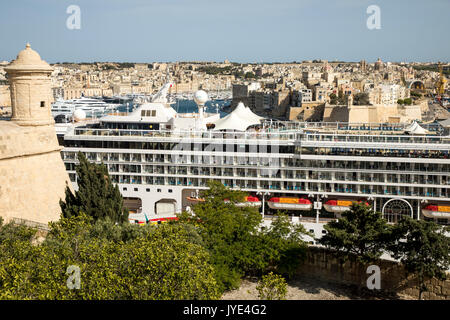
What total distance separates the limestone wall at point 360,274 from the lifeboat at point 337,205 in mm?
2980

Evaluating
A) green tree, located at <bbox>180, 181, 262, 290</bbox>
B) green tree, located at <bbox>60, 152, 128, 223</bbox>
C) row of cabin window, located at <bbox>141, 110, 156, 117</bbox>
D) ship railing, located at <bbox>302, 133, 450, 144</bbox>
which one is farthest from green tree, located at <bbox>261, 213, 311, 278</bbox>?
row of cabin window, located at <bbox>141, 110, 156, 117</bbox>

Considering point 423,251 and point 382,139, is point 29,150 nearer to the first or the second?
point 423,251

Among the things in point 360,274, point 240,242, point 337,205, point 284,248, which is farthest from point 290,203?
point 240,242

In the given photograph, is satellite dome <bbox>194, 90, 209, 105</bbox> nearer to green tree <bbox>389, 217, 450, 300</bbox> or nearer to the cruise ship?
the cruise ship

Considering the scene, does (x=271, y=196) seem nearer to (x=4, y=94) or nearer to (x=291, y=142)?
(x=291, y=142)

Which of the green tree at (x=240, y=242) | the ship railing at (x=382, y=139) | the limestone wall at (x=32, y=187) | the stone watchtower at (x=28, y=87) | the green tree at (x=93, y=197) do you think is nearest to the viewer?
the limestone wall at (x=32, y=187)

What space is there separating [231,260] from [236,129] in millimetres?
10142

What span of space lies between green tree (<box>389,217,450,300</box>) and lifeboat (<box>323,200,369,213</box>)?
4733 mm

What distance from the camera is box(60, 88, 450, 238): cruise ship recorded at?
2186 cm

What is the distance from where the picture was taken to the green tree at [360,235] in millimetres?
17672

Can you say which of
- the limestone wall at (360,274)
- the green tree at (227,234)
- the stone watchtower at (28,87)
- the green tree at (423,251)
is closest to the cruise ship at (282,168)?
the limestone wall at (360,274)

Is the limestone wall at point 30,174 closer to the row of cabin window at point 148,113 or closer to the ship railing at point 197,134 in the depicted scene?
the ship railing at point 197,134

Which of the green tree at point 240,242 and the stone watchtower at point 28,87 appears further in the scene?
the green tree at point 240,242

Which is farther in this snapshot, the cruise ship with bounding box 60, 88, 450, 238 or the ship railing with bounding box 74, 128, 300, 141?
the ship railing with bounding box 74, 128, 300, 141
